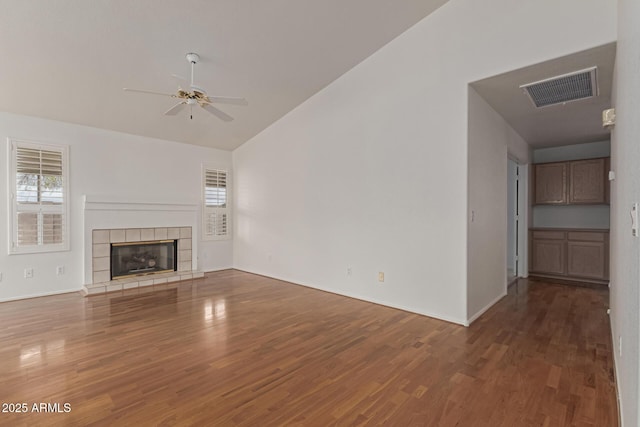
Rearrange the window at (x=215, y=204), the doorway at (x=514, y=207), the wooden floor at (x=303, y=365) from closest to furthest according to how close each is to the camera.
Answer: the wooden floor at (x=303, y=365) < the doorway at (x=514, y=207) < the window at (x=215, y=204)

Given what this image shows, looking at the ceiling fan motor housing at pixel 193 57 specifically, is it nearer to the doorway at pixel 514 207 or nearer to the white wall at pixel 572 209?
the doorway at pixel 514 207

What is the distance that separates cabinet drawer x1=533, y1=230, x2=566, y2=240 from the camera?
18.6ft

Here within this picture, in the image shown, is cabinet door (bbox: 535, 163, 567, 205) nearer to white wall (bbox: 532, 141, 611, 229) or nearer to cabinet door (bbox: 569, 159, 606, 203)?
cabinet door (bbox: 569, 159, 606, 203)

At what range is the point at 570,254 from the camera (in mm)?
5559

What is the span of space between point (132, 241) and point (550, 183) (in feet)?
25.5

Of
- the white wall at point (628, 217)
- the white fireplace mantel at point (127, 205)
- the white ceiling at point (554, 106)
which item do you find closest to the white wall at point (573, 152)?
the white ceiling at point (554, 106)

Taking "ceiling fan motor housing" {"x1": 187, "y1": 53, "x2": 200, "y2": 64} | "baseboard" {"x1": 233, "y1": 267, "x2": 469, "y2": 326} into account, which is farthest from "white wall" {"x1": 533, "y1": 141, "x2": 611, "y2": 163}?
"ceiling fan motor housing" {"x1": 187, "y1": 53, "x2": 200, "y2": 64}

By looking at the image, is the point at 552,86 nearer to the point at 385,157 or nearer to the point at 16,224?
the point at 385,157

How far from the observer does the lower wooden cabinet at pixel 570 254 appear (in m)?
5.28

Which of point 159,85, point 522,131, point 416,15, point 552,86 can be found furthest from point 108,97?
point 522,131

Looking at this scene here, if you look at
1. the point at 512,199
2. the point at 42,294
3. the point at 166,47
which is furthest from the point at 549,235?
the point at 42,294

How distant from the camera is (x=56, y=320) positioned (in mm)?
3695

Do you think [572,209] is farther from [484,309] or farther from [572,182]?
[484,309]

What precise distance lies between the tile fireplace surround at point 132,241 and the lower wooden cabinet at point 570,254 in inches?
255
